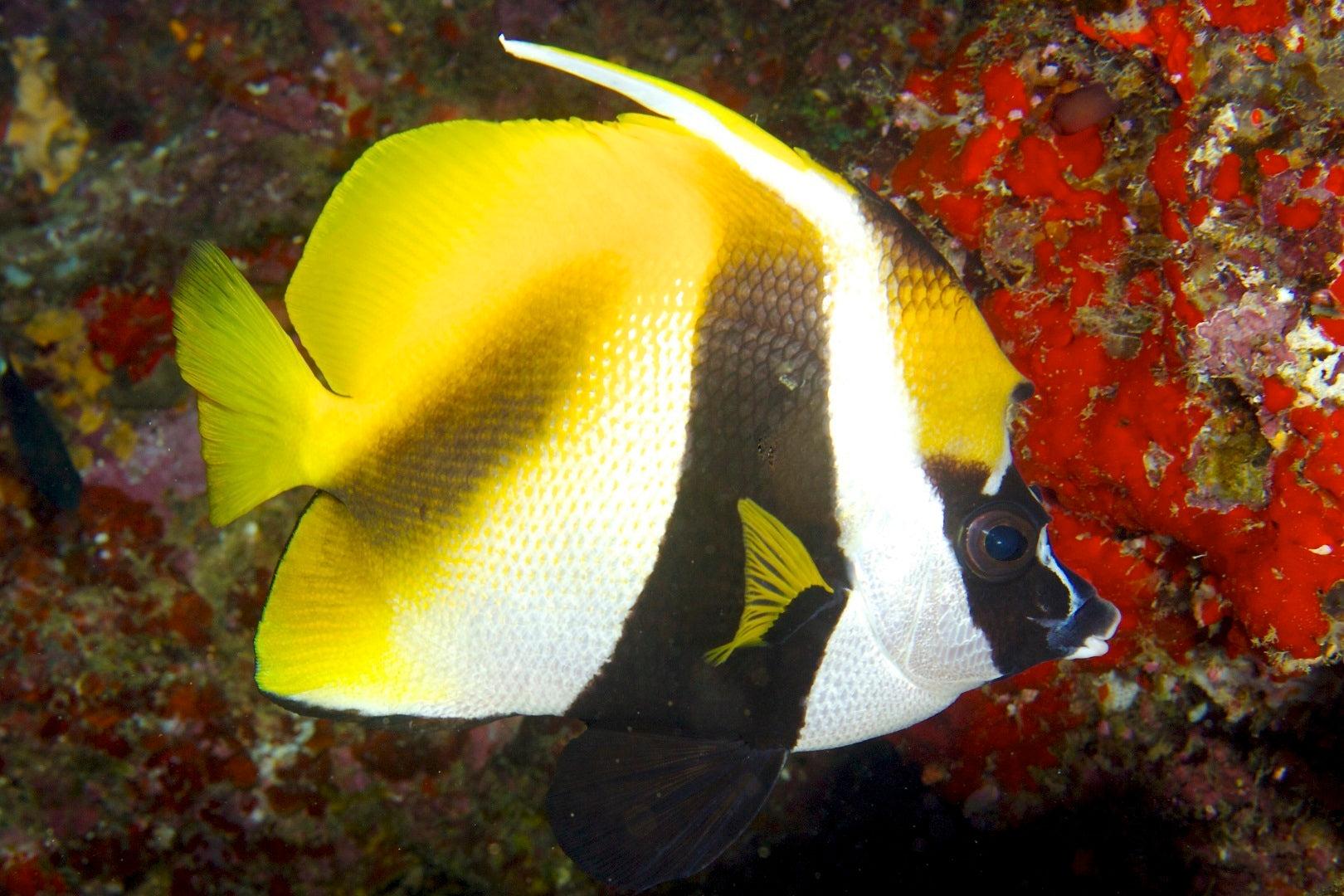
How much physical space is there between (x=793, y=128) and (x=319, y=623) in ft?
6.55

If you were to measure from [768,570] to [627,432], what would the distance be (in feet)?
1.02

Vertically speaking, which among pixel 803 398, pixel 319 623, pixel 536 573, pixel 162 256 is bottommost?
pixel 162 256

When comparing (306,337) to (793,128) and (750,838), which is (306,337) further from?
(750,838)

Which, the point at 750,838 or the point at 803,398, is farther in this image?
the point at 750,838

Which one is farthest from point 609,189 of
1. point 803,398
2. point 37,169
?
point 37,169

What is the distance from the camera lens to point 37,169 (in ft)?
16.0

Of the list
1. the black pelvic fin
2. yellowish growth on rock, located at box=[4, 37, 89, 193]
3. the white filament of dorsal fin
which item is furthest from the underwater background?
yellowish growth on rock, located at box=[4, 37, 89, 193]

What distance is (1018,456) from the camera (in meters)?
2.10

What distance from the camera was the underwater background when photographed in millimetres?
1688

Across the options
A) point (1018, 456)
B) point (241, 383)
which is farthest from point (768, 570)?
point (1018, 456)

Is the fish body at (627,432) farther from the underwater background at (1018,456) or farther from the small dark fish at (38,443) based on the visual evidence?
the small dark fish at (38,443)

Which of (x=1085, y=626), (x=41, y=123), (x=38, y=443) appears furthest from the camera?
(x=41, y=123)

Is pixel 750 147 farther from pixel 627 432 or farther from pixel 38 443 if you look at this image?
pixel 38 443

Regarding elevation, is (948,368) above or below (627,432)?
above
